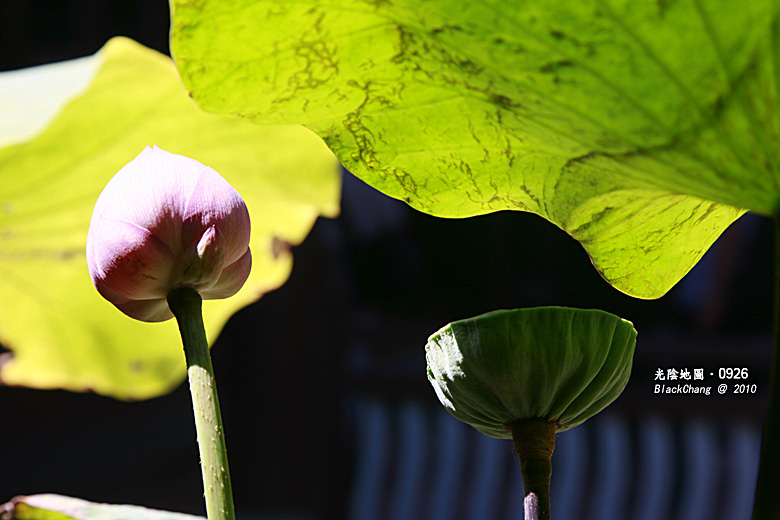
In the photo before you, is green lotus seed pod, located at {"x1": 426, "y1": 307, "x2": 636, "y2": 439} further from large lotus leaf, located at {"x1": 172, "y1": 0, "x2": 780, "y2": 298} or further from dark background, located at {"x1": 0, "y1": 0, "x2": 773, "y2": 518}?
dark background, located at {"x1": 0, "y1": 0, "x2": 773, "y2": 518}

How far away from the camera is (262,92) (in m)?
0.16

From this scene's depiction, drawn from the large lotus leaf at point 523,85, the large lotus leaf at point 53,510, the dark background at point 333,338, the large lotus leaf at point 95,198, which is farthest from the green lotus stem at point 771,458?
the dark background at point 333,338

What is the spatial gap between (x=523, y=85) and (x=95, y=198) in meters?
0.49

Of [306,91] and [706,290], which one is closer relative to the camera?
[306,91]

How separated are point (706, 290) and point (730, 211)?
1457 mm

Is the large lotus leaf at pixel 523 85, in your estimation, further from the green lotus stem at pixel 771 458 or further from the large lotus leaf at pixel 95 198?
the large lotus leaf at pixel 95 198

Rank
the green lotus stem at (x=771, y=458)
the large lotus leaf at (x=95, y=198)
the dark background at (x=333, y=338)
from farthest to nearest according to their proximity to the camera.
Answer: the dark background at (x=333, y=338) → the large lotus leaf at (x=95, y=198) → the green lotus stem at (x=771, y=458)

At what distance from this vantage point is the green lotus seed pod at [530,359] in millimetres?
171

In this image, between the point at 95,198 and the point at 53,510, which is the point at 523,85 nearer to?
the point at 53,510

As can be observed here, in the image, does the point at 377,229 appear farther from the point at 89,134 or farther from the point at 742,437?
the point at 89,134

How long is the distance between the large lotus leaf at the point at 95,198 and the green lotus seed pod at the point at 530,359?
381 mm

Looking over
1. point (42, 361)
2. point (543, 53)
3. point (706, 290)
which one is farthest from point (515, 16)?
point (706, 290)

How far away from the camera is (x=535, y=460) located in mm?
173

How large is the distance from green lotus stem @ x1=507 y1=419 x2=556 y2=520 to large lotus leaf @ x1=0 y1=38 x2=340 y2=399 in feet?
1.26
